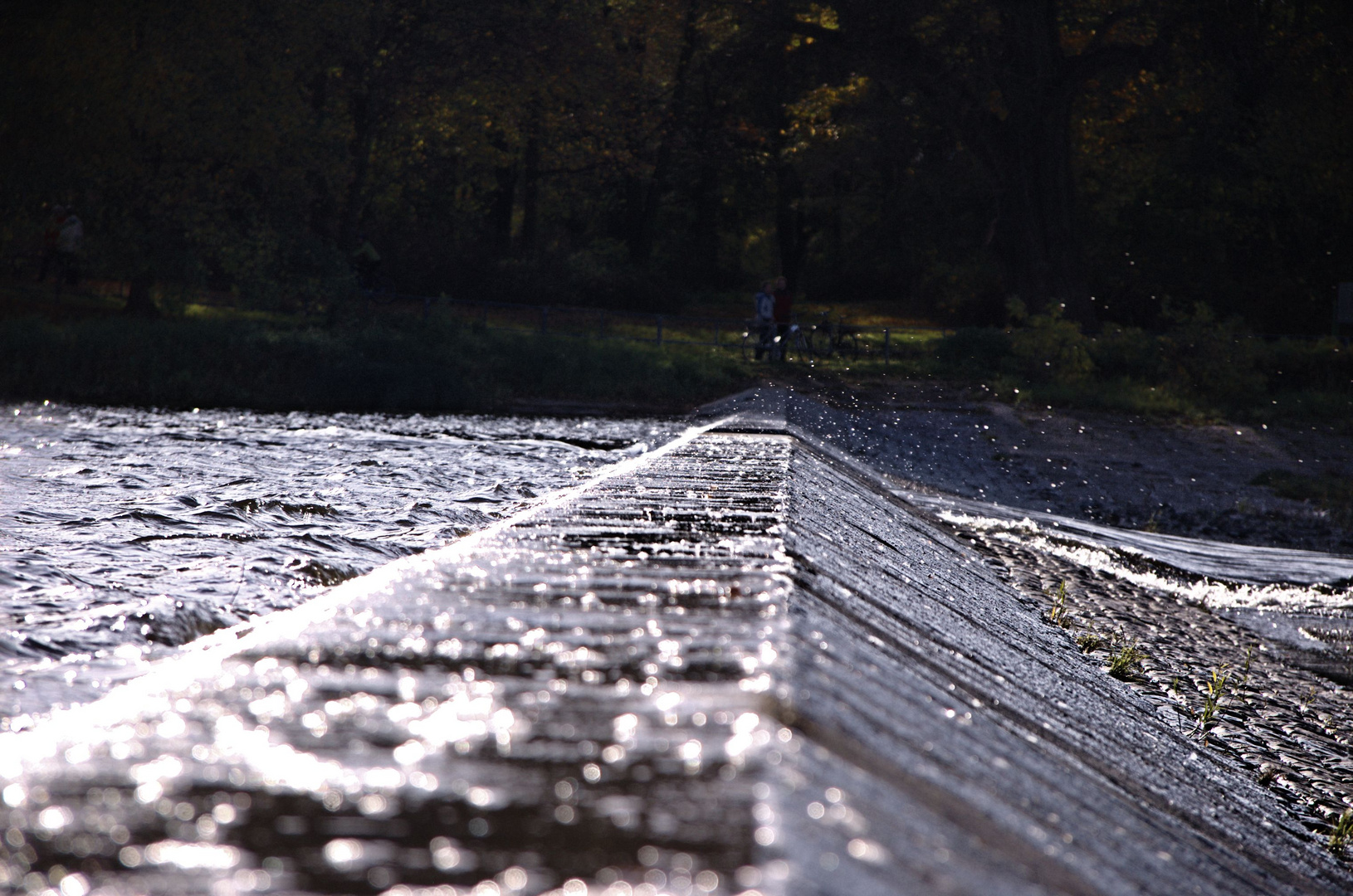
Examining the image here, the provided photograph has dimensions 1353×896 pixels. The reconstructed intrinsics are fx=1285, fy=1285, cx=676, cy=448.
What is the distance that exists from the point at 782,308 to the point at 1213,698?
2120 centimetres

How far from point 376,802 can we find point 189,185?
25452 mm

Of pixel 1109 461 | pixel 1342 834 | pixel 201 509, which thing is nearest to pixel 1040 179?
pixel 1109 461

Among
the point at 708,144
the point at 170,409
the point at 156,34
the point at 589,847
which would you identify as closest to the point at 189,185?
the point at 156,34

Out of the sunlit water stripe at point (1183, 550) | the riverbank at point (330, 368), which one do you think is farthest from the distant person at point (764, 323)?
the sunlit water stripe at point (1183, 550)

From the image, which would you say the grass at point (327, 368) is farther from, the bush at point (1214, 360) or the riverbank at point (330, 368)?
the bush at point (1214, 360)

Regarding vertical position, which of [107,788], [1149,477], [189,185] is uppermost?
[189,185]

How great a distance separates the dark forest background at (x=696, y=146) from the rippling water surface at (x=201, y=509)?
26.7 ft

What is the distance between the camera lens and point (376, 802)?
8.68 feet

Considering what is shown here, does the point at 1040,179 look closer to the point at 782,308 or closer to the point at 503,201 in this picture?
the point at 782,308

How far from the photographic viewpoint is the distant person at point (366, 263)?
102 feet

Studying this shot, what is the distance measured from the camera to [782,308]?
2822 cm

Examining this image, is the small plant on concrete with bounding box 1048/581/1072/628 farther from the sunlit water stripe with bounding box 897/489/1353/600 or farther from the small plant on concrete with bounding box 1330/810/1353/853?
the small plant on concrete with bounding box 1330/810/1353/853

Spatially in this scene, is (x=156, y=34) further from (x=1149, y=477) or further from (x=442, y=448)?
(x=1149, y=477)

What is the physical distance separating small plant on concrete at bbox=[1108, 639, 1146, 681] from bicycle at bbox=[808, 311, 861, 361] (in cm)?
1952
